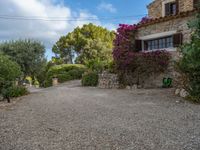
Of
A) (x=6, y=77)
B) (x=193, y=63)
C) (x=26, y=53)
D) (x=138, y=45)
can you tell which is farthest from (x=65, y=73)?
(x=193, y=63)

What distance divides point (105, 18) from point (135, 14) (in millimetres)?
5779

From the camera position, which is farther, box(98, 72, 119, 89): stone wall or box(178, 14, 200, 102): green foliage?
box(98, 72, 119, 89): stone wall

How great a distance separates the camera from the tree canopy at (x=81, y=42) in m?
34.1

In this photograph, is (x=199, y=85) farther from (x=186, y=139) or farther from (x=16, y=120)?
Result: (x=16, y=120)

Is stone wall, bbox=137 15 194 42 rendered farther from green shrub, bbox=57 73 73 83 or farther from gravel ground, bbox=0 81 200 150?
green shrub, bbox=57 73 73 83

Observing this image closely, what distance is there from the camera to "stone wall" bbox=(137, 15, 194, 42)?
1344 centimetres

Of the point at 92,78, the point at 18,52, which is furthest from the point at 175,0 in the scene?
the point at 18,52

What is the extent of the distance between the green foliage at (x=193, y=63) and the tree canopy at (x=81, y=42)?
24.6 m

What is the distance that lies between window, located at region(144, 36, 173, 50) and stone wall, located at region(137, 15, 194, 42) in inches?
22.6

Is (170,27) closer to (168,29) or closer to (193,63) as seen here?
(168,29)

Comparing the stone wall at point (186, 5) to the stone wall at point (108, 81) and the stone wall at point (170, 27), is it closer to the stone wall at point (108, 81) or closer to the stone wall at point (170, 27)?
the stone wall at point (170, 27)

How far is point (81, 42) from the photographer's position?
119 ft

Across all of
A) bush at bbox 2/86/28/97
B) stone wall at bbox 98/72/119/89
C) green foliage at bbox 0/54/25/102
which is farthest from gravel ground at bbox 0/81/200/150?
stone wall at bbox 98/72/119/89

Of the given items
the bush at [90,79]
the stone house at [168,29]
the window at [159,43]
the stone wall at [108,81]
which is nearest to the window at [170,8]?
the stone house at [168,29]
